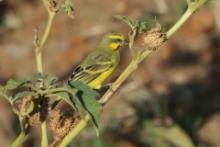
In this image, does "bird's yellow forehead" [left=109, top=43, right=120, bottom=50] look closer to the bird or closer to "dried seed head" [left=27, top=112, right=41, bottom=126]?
the bird

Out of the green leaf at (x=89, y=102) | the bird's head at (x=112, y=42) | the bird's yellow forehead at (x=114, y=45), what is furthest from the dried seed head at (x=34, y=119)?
the bird's yellow forehead at (x=114, y=45)

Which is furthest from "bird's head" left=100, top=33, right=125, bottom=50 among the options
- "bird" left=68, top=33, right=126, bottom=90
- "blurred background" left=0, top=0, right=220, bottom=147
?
"blurred background" left=0, top=0, right=220, bottom=147

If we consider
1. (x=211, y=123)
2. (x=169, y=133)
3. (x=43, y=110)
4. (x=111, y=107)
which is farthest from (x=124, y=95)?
(x=43, y=110)

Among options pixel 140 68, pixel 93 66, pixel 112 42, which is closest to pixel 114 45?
pixel 112 42

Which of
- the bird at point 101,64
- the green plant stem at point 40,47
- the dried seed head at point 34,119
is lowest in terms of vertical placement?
the bird at point 101,64

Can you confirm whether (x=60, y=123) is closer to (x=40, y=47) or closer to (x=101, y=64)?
(x=40, y=47)

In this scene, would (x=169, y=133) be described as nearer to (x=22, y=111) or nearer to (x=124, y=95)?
(x=124, y=95)

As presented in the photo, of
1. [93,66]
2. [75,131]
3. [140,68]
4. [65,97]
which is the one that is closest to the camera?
[65,97]

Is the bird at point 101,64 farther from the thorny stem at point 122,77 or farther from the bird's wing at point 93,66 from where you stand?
the thorny stem at point 122,77
